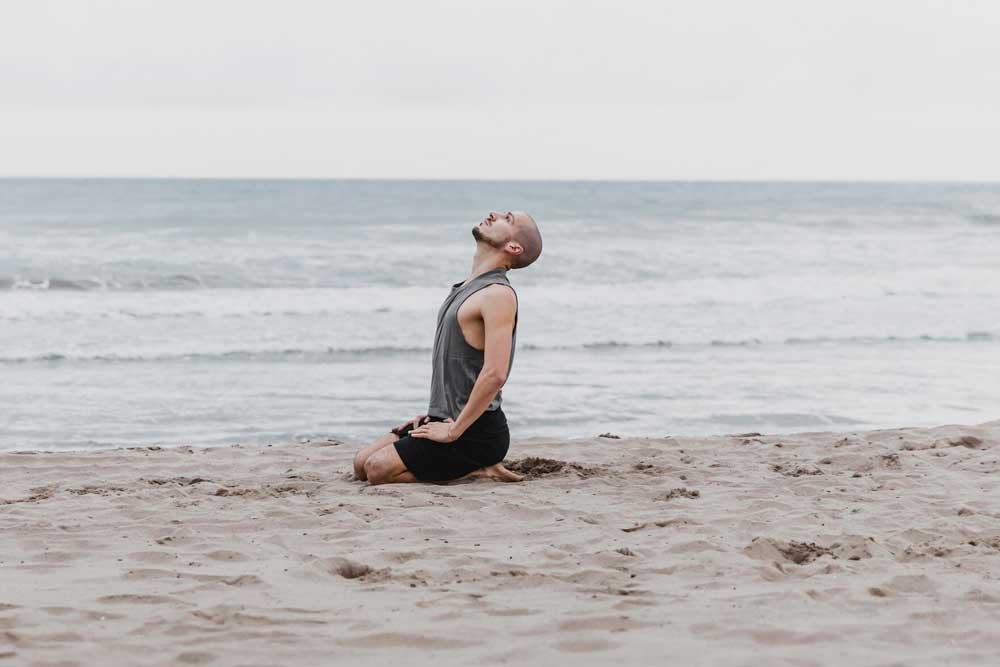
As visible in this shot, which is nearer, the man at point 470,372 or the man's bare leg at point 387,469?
the man at point 470,372

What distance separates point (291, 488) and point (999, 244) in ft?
99.6

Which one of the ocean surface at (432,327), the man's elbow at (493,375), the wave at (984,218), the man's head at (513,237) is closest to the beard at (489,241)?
the man's head at (513,237)

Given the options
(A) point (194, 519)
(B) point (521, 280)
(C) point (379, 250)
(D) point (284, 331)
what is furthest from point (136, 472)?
(C) point (379, 250)

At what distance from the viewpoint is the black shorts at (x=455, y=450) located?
Result: 5605mm

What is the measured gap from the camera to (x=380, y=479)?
5656mm

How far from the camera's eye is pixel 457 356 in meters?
5.55

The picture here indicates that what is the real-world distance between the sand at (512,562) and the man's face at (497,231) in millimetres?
1245

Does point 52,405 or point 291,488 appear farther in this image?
point 52,405

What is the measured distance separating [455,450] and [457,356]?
0.49m

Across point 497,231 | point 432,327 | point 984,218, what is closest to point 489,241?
point 497,231

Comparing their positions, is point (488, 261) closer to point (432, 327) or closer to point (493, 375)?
point (493, 375)

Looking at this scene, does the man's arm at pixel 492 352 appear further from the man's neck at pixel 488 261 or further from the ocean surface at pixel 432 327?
the ocean surface at pixel 432 327

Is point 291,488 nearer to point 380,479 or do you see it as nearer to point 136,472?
point 380,479

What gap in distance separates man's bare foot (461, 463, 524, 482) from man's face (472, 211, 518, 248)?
117 centimetres
